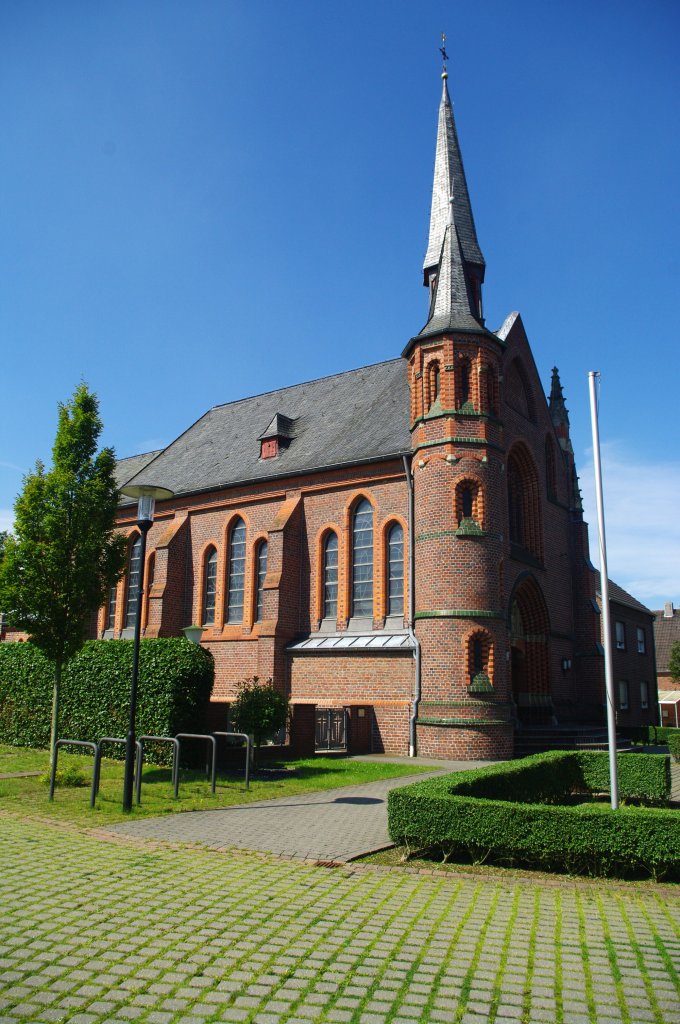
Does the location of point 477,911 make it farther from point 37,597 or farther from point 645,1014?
point 37,597

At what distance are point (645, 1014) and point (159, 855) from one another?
5.54m

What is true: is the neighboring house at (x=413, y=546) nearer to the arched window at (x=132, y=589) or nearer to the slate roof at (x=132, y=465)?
the arched window at (x=132, y=589)

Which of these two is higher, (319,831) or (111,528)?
(111,528)

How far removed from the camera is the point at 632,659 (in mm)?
34812

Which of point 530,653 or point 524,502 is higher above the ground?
point 524,502

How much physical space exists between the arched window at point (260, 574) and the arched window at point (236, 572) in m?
0.58

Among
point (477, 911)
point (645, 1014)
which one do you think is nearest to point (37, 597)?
point (477, 911)

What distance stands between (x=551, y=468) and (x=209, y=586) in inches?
527

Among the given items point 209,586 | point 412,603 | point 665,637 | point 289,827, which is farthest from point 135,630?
point 665,637

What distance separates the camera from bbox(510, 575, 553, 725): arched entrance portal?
80.5 feet

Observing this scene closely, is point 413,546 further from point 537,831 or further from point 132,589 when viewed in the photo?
Answer: point 537,831

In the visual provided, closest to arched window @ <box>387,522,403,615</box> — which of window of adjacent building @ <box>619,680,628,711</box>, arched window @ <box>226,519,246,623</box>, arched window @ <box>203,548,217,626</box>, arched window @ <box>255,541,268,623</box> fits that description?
arched window @ <box>255,541,268,623</box>

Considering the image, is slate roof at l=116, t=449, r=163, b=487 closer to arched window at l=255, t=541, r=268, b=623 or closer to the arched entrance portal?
arched window at l=255, t=541, r=268, b=623

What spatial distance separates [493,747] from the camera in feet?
63.5
